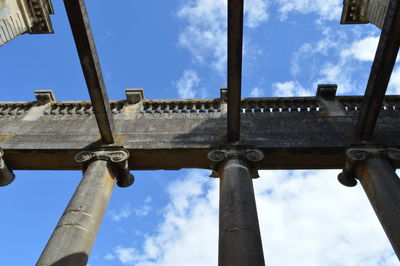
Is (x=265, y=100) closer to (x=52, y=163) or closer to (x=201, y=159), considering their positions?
(x=201, y=159)

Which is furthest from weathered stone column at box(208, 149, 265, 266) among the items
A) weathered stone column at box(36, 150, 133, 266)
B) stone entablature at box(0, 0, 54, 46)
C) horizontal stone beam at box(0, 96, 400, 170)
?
stone entablature at box(0, 0, 54, 46)

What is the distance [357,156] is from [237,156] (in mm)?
2521

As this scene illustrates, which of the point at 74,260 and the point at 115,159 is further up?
the point at 74,260

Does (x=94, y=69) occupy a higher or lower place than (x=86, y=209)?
higher

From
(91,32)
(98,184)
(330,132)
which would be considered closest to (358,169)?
(330,132)

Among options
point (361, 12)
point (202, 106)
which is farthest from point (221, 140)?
point (361, 12)

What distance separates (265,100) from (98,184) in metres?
4.96

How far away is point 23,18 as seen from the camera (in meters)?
11.0

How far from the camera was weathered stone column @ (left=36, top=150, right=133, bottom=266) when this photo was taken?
5.28 m

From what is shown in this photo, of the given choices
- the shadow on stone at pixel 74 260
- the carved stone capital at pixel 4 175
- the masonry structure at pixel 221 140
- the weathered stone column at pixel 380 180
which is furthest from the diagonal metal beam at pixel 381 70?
the carved stone capital at pixel 4 175

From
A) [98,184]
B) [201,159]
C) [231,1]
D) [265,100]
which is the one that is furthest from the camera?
[265,100]

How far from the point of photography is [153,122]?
892 cm

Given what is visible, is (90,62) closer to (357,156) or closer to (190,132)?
(190,132)

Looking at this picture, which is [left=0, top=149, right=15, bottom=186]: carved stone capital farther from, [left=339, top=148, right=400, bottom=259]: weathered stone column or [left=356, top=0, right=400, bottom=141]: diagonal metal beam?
[left=356, top=0, right=400, bottom=141]: diagonal metal beam
